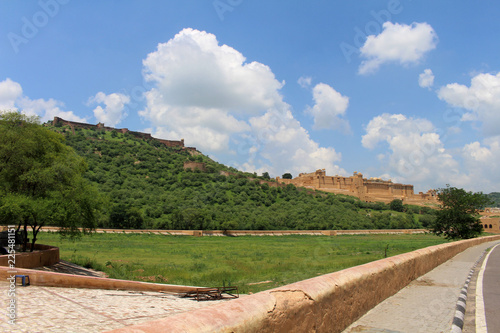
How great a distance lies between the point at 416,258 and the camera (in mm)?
10914

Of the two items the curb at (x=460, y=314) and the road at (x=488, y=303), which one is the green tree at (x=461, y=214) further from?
the curb at (x=460, y=314)

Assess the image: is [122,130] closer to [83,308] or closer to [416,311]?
[83,308]

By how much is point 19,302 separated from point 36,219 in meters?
9.17

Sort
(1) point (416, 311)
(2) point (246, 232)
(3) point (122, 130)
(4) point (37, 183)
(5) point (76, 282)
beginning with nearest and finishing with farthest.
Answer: (1) point (416, 311), (5) point (76, 282), (4) point (37, 183), (2) point (246, 232), (3) point (122, 130)

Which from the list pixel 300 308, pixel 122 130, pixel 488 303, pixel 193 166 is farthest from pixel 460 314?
pixel 122 130

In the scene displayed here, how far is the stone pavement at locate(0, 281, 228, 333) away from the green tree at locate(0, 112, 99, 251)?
6.61 m

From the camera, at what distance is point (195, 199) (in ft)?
249

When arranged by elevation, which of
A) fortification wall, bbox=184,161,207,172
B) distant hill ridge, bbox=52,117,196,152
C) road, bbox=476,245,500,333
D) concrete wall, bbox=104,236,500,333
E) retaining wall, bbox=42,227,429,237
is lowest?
retaining wall, bbox=42,227,429,237

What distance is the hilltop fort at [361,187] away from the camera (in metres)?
138

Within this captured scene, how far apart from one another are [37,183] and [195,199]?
58.6 m

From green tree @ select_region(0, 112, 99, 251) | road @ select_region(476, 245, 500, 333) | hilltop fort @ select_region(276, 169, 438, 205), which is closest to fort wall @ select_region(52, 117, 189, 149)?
hilltop fort @ select_region(276, 169, 438, 205)

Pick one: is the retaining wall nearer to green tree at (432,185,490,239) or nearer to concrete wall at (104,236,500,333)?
green tree at (432,185,490,239)

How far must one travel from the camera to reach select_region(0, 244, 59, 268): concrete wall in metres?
12.9

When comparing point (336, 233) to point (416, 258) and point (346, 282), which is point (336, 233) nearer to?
point (416, 258)
